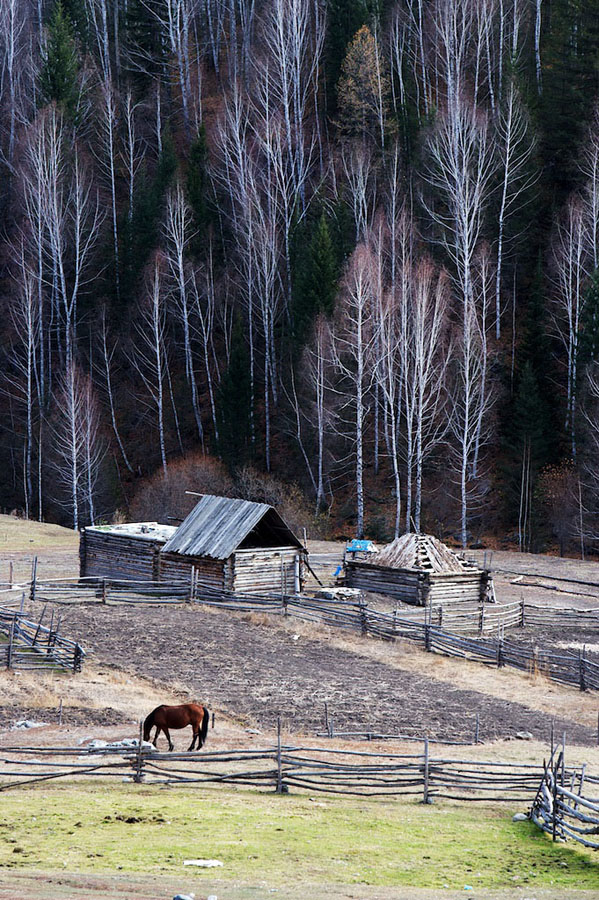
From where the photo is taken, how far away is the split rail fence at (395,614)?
28938mm

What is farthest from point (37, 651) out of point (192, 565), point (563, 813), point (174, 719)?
point (563, 813)

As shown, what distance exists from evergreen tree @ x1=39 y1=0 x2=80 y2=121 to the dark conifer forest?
0.44 feet

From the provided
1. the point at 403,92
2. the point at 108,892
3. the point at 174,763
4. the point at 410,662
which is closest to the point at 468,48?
the point at 403,92

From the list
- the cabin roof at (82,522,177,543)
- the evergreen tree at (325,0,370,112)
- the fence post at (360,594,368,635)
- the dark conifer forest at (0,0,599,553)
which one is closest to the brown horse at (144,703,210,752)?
the fence post at (360,594,368,635)

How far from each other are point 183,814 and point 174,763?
2665 mm

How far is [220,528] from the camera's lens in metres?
35.4

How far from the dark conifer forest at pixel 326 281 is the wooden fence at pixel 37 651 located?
21230 millimetres

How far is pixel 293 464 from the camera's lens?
56875 millimetres

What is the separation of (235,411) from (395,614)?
2585 centimetres

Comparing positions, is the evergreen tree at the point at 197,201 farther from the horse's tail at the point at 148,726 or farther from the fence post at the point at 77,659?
the horse's tail at the point at 148,726

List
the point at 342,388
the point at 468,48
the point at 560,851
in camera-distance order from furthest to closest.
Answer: the point at 468,48, the point at 342,388, the point at 560,851

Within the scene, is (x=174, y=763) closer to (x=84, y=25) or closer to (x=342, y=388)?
(x=342, y=388)

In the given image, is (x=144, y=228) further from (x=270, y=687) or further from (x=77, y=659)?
(x=270, y=687)

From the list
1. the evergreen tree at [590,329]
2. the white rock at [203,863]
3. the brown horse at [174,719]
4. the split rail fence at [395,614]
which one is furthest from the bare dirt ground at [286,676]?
the evergreen tree at [590,329]
